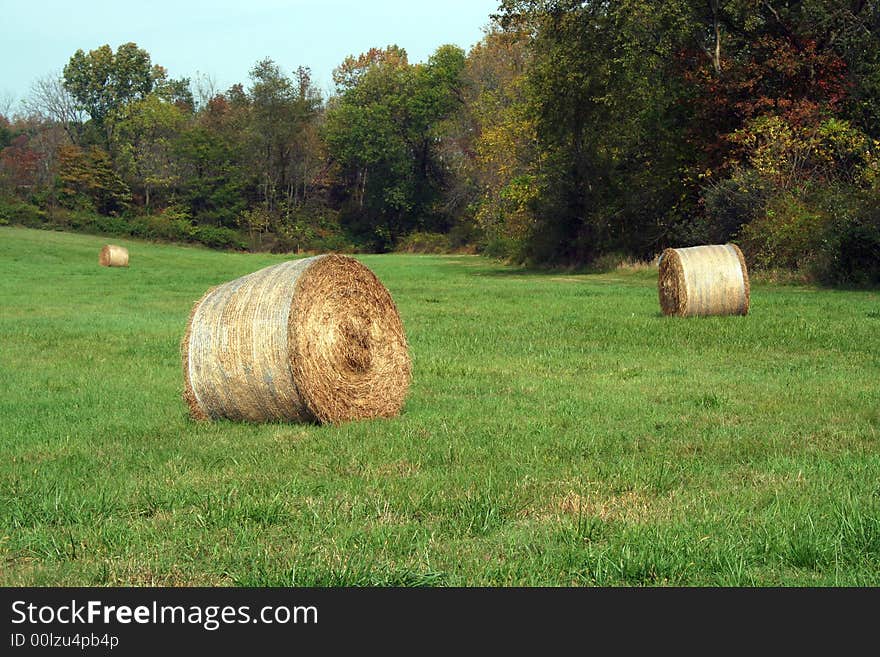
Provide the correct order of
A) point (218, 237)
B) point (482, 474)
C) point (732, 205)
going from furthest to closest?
point (218, 237) → point (732, 205) → point (482, 474)

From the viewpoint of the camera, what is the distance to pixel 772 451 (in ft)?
23.8

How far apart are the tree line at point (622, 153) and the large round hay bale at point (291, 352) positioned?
1961 cm

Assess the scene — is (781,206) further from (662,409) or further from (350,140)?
(350,140)

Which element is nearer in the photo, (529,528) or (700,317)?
(529,528)

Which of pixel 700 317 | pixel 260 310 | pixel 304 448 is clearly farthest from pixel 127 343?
pixel 700 317

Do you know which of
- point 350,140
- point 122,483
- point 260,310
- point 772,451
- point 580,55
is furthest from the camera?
point 350,140

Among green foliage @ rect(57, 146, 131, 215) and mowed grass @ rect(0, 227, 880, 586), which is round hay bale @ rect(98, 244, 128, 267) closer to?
mowed grass @ rect(0, 227, 880, 586)

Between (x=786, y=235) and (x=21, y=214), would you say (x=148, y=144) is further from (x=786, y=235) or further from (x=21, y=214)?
(x=786, y=235)

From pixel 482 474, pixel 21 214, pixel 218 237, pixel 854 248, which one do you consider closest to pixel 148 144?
pixel 218 237

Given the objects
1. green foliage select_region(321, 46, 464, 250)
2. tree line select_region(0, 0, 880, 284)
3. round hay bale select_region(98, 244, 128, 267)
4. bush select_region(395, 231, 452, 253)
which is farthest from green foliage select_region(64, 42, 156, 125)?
round hay bale select_region(98, 244, 128, 267)

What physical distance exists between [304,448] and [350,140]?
82.5 meters

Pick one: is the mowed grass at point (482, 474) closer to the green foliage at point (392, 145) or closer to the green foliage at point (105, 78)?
the green foliage at point (392, 145)

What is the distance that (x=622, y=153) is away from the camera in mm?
40000

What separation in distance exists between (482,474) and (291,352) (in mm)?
2522
